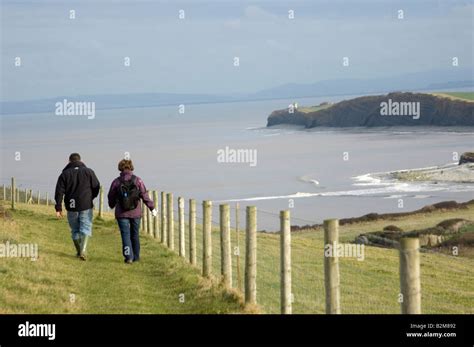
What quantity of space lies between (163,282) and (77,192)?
3.61 meters

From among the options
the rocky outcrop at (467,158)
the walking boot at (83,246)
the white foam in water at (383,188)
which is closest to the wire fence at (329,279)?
the walking boot at (83,246)

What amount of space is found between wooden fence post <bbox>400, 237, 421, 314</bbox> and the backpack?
1122 cm

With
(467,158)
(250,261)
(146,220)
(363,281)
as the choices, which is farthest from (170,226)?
(467,158)

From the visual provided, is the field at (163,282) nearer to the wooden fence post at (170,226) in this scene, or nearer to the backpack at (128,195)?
the wooden fence post at (170,226)

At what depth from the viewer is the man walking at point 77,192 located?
2147 cm

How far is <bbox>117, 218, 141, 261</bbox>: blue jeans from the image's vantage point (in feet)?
70.7

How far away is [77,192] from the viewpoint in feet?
70.4

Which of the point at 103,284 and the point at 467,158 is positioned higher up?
the point at 103,284

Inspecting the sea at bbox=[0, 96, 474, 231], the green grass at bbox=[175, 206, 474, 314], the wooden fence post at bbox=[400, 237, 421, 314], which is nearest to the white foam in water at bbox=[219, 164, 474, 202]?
the sea at bbox=[0, 96, 474, 231]

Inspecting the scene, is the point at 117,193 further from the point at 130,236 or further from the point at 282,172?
the point at 282,172

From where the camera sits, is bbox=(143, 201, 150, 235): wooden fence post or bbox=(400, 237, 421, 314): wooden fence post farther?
bbox=(143, 201, 150, 235): wooden fence post

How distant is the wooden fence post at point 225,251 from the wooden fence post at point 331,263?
15.0ft

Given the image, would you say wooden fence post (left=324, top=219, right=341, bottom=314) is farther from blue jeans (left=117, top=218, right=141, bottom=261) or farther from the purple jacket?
blue jeans (left=117, top=218, right=141, bottom=261)
